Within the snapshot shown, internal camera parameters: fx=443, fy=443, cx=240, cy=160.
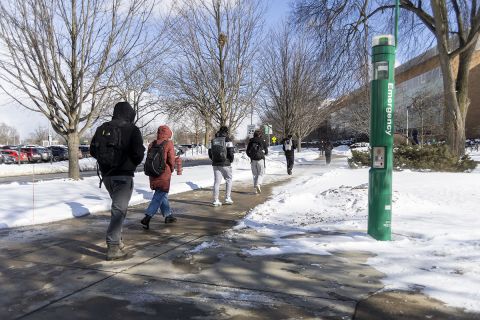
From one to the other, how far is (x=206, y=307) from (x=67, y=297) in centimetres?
129

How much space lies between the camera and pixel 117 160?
504 cm

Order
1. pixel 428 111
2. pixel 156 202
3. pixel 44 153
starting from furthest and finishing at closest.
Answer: pixel 44 153 → pixel 428 111 → pixel 156 202

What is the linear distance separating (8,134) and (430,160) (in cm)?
15378

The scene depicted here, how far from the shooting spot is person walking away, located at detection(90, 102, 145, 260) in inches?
199

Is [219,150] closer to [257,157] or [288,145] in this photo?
[257,157]

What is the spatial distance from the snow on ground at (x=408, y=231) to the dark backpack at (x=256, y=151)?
253cm


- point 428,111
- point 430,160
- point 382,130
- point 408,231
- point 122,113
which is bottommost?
point 408,231

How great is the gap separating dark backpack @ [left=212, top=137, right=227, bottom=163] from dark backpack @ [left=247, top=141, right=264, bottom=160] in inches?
87.4

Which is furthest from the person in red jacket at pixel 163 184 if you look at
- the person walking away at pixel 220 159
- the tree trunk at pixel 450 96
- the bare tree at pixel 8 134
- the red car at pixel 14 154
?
the bare tree at pixel 8 134

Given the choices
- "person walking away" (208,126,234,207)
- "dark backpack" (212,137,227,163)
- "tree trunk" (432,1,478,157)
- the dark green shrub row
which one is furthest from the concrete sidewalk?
"tree trunk" (432,1,478,157)

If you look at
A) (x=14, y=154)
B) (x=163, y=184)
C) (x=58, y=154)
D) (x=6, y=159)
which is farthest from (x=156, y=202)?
(x=58, y=154)

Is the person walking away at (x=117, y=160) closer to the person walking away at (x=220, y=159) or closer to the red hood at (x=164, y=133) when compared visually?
the red hood at (x=164, y=133)

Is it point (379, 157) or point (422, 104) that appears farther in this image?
point (422, 104)

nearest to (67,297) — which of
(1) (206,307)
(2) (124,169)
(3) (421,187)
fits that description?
(1) (206,307)
